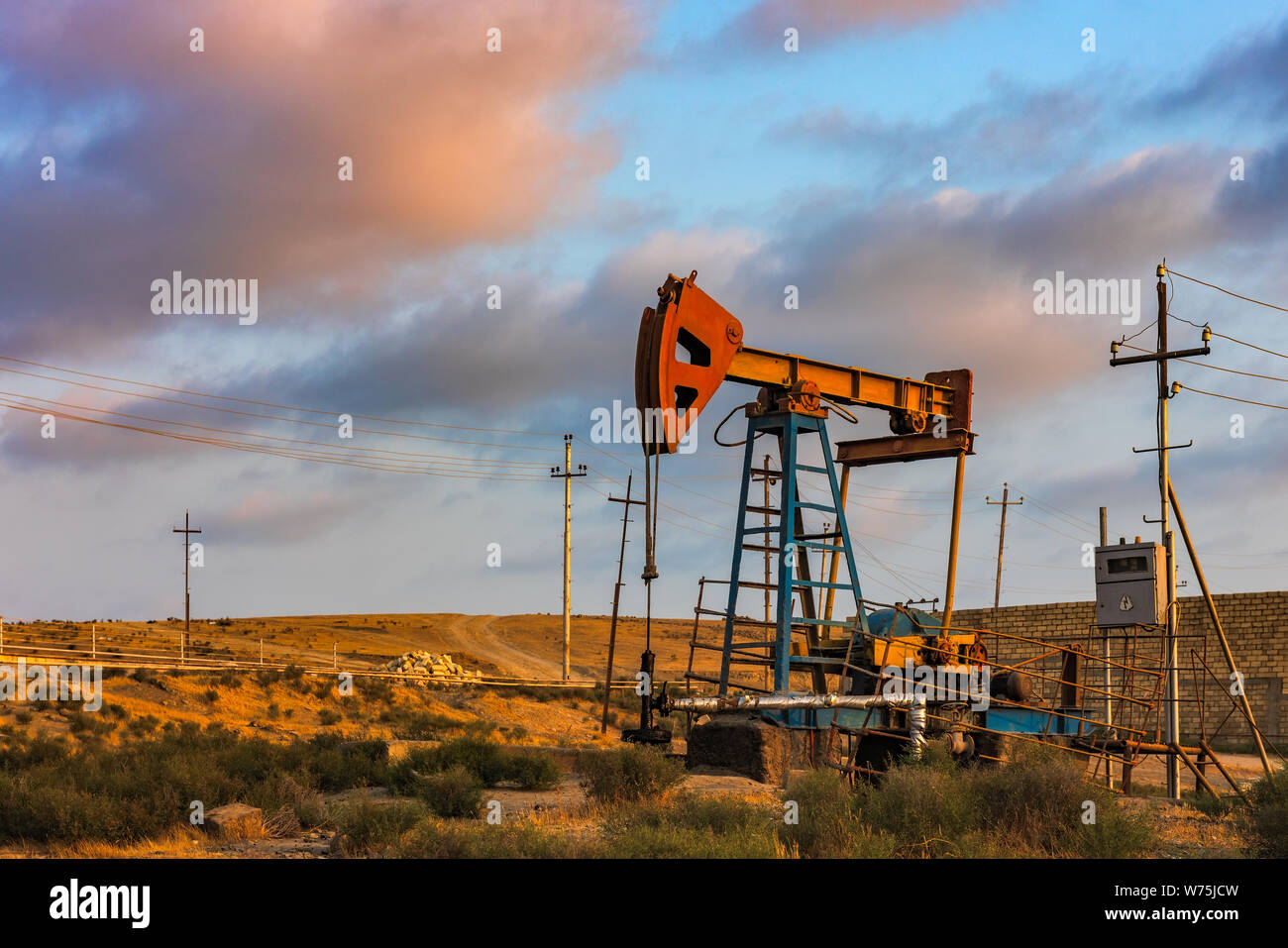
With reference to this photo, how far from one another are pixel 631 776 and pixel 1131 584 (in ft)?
25.5

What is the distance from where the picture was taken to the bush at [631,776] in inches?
489

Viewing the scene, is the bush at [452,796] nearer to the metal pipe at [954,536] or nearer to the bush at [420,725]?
the metal pipe at [954,536]

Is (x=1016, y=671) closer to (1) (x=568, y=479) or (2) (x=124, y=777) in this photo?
(2) (x=124, y=777)

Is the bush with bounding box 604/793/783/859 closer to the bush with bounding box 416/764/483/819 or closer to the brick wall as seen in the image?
the bush with bounding box 416/764/483/819

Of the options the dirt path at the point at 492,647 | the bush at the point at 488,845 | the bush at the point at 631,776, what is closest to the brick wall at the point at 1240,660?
the bush at the point at 631,776

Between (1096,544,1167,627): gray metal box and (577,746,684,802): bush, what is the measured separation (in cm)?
706

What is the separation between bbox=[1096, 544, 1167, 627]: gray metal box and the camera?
16.1 metres

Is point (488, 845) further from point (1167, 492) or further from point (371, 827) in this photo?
point (1167, 492)

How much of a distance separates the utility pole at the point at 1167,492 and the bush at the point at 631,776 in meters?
6.51

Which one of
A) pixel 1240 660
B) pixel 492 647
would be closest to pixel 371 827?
pixel 1240 660

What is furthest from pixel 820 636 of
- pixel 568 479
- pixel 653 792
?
pixel 568 479

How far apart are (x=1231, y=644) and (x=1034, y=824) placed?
2354 centimetres
